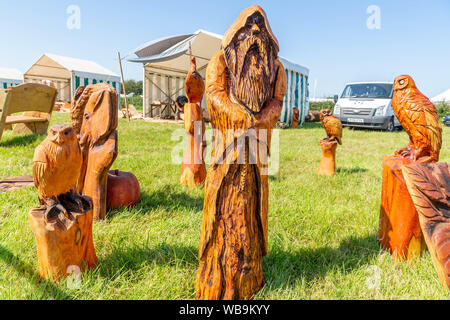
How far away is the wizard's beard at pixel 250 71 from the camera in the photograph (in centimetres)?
139

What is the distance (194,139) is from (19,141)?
3964 millimetres

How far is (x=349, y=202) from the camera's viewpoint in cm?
A: 316

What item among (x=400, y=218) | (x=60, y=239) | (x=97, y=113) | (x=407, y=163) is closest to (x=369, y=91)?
(x=407, y=163)

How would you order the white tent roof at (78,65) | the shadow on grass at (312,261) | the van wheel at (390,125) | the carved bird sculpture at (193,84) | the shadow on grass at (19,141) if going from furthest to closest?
1. the white tent roof at (78,65)
2. the van wheel at (390,125)
3. the shadow on grass at (19,141)
4. the carved bird sculpture at (193,84)
5. the shadow on grass at (312,261)

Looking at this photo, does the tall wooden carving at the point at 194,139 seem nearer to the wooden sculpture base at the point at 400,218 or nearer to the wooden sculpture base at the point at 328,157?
the wooden sculpture base at the point at 328,157

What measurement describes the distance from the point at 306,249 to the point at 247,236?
0.83 metres

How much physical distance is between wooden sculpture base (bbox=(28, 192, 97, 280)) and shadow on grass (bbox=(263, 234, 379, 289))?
3.37ft

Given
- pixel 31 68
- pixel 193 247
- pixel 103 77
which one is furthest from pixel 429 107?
pixel 31 68

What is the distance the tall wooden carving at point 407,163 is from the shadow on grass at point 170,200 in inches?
62.8

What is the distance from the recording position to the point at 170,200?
3.12 meters

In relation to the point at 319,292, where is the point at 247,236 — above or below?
above

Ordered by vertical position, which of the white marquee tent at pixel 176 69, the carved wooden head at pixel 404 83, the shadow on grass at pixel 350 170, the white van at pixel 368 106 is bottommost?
the shadow on grass at pixel 350 170

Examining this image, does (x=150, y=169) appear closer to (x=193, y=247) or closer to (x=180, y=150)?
(x=180, y=150)

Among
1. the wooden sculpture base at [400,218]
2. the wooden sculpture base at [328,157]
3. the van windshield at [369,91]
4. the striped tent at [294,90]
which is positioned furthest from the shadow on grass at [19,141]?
the van windshield at [369,91]
